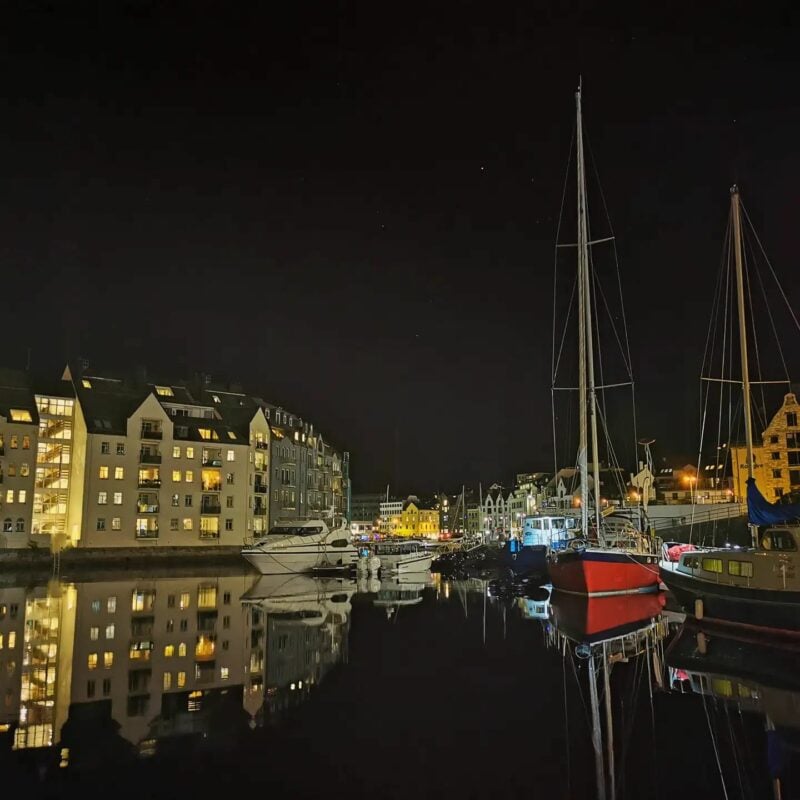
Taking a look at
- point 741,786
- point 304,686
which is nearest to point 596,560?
point 304,686

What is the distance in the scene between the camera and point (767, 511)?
90.0 feet

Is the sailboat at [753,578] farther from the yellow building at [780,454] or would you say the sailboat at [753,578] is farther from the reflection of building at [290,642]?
the yellow building at [780,454]

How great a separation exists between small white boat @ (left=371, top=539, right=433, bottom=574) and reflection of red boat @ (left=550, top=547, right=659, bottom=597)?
1172 inches

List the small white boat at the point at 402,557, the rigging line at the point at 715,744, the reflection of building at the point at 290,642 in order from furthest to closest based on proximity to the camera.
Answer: the small white boat at the point at 402,557 → the reflection of building at the point at 290,642 → the rigging line at the point at 715,744

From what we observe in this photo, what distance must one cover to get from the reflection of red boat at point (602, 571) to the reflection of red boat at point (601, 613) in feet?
1.90

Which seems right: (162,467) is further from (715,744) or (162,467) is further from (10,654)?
(715,744)

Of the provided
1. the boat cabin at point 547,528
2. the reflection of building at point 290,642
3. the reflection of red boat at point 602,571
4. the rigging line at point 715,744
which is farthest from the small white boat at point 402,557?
the rigging line at point 715,744

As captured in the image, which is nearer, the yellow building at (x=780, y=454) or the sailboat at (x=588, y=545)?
the sailboat at (x=588, y=545)

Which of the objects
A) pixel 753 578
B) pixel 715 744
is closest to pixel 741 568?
pixel 753 578

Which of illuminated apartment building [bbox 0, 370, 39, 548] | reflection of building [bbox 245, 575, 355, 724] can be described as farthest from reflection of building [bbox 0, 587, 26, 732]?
illuminated apartment building [bbox 0, 370, 39, 548]

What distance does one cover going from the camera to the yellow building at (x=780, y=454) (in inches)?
3187

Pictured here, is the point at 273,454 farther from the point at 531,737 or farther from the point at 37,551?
the point at 531,737

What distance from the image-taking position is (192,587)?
46.9 meters

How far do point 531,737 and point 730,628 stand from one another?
650 inches
